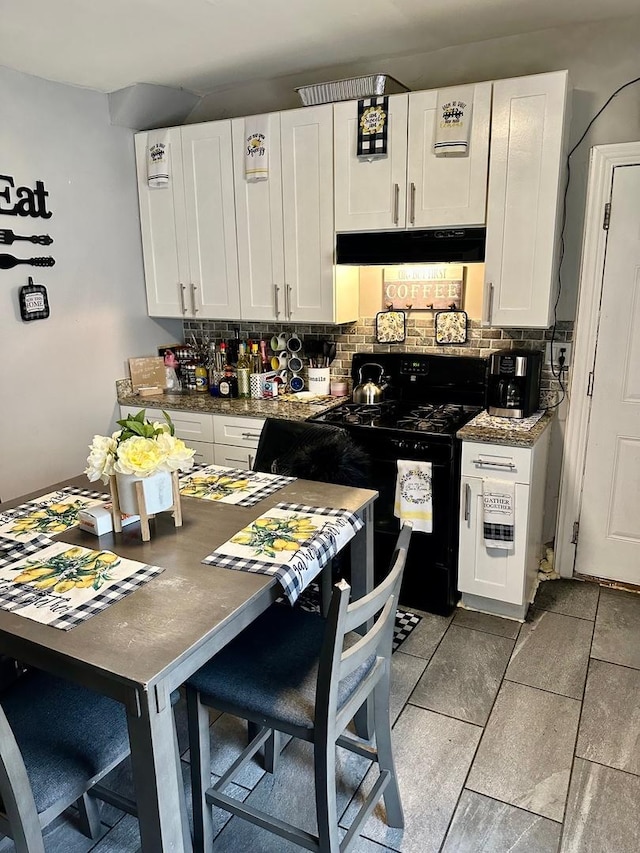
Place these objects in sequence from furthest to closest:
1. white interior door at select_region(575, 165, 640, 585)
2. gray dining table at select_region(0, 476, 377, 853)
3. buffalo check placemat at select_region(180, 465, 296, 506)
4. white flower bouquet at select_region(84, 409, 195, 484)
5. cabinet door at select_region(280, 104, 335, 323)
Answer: cabinet door at select_region(280, 104, 335, 323), white interior door at select_region(575, 165, 640, 585), buffalo check placemat at select_region(180, 465, 296, 506), white flower bouquet at select_region(84, 409, 195, 484), gray dining table at select_region(0, 476, 377, 853)

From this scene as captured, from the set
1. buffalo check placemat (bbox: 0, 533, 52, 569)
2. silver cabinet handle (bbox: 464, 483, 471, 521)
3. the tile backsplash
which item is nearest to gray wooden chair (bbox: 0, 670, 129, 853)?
buffalo check placemat (bbox: 0, 533, 52, 569)

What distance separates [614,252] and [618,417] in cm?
78

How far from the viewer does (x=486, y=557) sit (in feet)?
9.25

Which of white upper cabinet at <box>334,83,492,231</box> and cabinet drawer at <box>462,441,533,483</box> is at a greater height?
white upper cabinet at <box>334,83,492,231</box>

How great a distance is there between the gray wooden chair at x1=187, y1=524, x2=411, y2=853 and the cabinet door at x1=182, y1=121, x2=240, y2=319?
219 cm

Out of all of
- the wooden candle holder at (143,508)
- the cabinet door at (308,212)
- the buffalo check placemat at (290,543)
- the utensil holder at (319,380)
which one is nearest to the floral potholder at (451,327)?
the cabinet door at (308,212)

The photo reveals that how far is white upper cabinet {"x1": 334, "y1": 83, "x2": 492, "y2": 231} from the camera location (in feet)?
9.02

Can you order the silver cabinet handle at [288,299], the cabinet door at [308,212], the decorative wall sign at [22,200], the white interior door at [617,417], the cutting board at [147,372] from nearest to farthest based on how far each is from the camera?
the white interior door at [617,417]
the decorative wall sign at [22,200]
the cabinet door at [308,212]
the silver cabinet handle at [288,299]
the cutting board at [147,372]

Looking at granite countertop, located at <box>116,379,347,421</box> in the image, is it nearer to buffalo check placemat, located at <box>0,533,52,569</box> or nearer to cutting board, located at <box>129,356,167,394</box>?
cutting board, located at <box>129,356,167,394</box>

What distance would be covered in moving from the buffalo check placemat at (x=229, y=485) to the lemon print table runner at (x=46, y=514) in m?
0.31

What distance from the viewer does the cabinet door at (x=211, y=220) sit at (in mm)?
3354

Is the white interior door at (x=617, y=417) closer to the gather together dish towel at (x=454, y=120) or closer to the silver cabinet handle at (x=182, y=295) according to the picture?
the gather together dish towel at (x=454, y=120)

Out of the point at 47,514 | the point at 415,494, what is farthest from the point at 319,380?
the point at 47,514

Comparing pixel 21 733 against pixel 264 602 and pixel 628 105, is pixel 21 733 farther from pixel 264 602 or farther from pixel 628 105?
pixel 628 105
